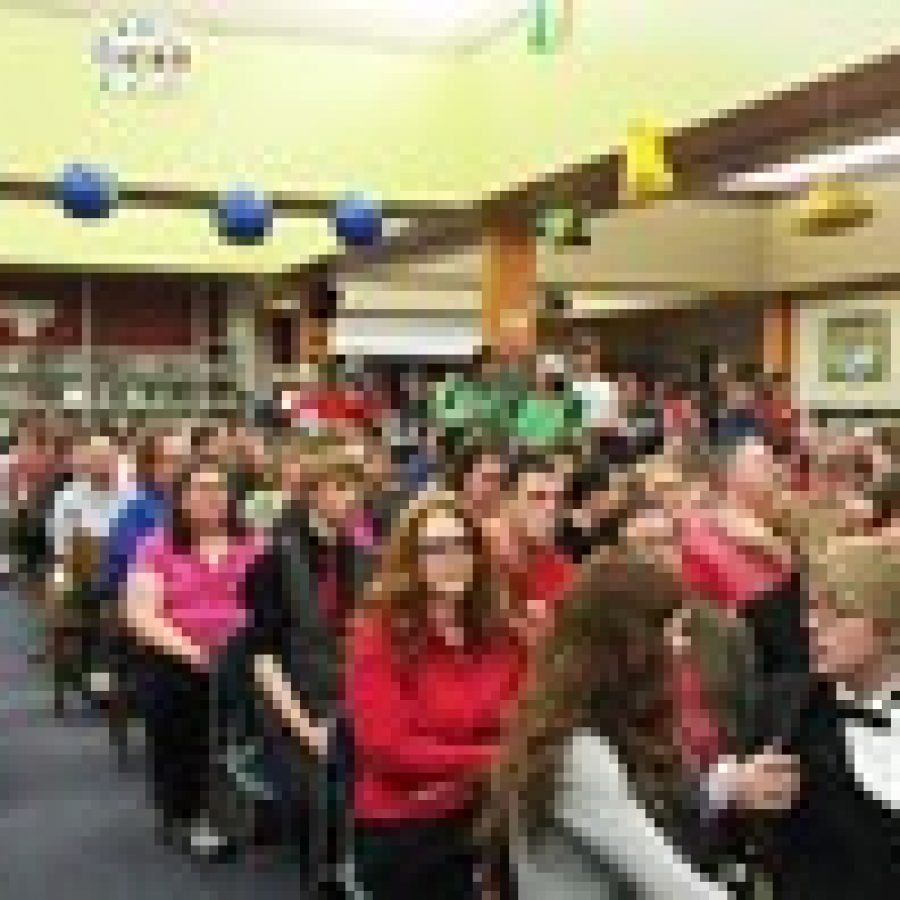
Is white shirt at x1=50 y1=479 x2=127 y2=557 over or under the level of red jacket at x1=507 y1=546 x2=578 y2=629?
under

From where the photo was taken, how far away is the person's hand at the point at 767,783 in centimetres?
175

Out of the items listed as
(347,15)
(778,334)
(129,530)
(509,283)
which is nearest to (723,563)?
(129,530)

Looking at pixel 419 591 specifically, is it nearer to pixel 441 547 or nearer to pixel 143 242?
pixel 441 547

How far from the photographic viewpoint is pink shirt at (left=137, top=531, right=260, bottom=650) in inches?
170

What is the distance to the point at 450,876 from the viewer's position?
272 centimetres

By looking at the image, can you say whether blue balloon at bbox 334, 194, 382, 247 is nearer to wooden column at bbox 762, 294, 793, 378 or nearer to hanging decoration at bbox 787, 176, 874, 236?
hanging decoration at bbox 787, 176, 874, 236

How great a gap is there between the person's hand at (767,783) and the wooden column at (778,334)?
13.5 metres

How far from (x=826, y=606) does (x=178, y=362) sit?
14845 millimetres

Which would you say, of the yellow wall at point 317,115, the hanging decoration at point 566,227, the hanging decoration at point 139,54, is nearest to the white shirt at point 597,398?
the hanging decoration at point 566,227

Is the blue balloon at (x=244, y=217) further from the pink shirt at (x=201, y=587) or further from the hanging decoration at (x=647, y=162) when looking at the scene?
the pink shirt at (x=201, y=587)

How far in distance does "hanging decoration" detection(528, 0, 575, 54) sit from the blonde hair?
355 inches

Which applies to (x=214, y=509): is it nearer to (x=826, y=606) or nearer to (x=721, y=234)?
(x=826, y=606)

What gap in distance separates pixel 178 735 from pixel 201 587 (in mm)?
599

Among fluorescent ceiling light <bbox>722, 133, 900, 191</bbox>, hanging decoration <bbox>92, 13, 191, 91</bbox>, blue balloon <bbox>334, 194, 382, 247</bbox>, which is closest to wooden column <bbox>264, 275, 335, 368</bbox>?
hanging decoration <bbox>92, 13, 191, 91</bbox>
